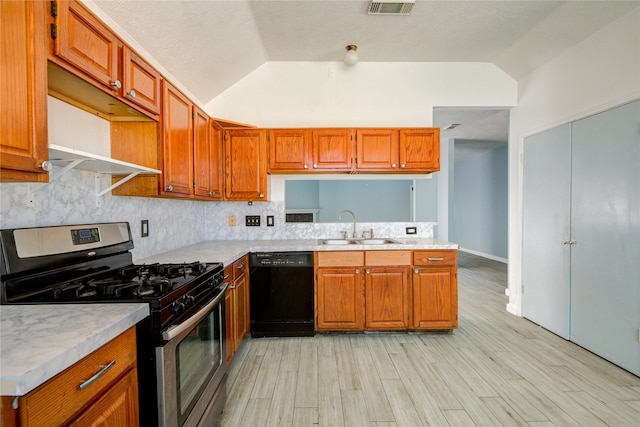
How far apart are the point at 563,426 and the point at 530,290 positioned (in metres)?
1.79

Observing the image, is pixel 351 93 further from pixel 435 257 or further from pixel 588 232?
pixel 588 232

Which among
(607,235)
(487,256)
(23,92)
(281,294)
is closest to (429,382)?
(281,294)

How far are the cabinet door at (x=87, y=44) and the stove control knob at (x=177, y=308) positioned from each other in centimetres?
108

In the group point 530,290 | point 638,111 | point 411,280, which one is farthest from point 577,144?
point 411,280

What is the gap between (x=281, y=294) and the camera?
2.73 meters

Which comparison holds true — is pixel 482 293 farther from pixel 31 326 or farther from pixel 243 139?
pixel 31 326

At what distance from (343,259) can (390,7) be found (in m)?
2.15

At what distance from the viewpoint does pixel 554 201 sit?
2.87 m

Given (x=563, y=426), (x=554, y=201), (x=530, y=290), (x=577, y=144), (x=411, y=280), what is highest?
(x=577, y=144)

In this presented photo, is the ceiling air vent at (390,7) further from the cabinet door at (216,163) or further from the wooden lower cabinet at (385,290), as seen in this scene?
the wooden lower cabinet at (385,290)

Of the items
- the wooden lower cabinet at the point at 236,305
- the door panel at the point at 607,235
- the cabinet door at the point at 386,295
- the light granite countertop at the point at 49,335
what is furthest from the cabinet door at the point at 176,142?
the door panel at the point at 607,235

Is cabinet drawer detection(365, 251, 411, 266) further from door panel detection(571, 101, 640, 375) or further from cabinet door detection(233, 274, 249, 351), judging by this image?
door panel detection(571, 101, 640, 375)

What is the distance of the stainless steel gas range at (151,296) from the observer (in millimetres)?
1170

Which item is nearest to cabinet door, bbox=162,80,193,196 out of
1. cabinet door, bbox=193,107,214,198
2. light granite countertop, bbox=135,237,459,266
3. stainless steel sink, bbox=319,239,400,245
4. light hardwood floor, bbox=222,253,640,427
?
cabinet door, bbox=193,107,214,198
